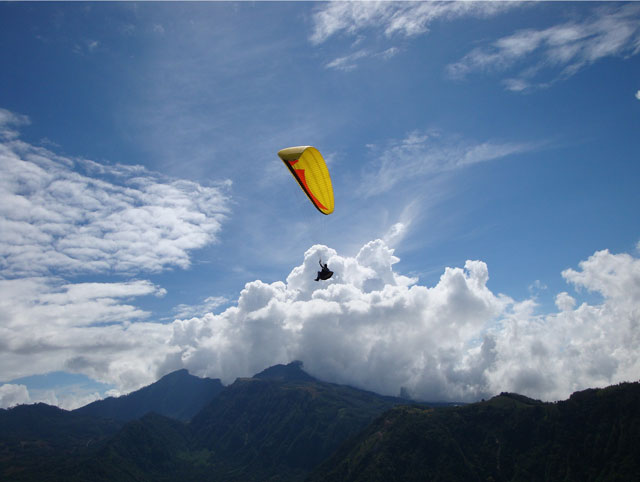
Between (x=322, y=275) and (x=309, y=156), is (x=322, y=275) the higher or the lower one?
the lower one

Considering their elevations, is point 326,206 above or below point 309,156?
below

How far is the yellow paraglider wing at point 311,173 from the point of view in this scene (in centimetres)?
5471

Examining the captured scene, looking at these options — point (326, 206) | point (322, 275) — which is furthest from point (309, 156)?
point (322, 275)

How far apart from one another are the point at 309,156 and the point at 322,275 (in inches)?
702

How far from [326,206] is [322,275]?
1120 cm

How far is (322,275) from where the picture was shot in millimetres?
56562

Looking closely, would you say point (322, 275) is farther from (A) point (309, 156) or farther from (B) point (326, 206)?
(A) point (309, 156)

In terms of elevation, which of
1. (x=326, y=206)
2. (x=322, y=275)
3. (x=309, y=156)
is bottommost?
(x=322, y=275)

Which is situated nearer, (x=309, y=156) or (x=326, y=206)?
(x=309, y=156)

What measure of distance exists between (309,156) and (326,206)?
27.6ft

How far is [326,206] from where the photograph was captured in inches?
2365

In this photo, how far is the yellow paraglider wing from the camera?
54706 millimetres

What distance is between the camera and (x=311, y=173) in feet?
190
